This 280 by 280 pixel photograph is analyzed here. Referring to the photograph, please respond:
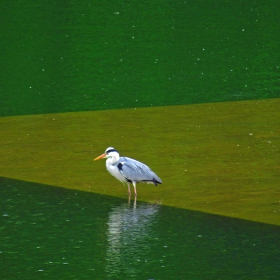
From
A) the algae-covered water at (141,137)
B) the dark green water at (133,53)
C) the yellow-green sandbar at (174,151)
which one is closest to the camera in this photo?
the algae-covered water at (141,137)

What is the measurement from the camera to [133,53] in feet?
73.9

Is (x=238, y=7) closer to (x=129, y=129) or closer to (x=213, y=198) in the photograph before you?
(x=129, y=129)

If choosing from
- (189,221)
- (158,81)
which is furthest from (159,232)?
(158,81)

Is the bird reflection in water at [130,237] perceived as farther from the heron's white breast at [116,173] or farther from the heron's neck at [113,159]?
the heron's neck at [113,159]

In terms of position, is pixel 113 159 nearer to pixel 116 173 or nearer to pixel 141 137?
pixel 116 173

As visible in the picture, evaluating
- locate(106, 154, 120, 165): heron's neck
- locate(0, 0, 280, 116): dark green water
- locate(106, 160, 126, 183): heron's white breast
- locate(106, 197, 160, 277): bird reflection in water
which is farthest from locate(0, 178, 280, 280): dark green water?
locate(0, 0, 280, 116): dark green water

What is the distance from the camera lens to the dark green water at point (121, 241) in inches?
337

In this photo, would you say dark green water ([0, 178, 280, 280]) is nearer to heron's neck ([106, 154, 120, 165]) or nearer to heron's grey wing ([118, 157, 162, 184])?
heron's grey wing ([118, 157, 162, 184])

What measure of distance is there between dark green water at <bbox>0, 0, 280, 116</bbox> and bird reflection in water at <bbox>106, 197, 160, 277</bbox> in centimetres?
697

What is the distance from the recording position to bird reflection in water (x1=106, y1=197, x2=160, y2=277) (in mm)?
8734

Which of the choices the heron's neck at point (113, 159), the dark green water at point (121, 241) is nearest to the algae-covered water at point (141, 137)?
the dark green water at point (121, 241)

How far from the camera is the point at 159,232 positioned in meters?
9.89

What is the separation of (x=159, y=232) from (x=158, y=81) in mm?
10277

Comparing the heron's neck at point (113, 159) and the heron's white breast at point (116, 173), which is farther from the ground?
the heron's neck at point (113, 159)
